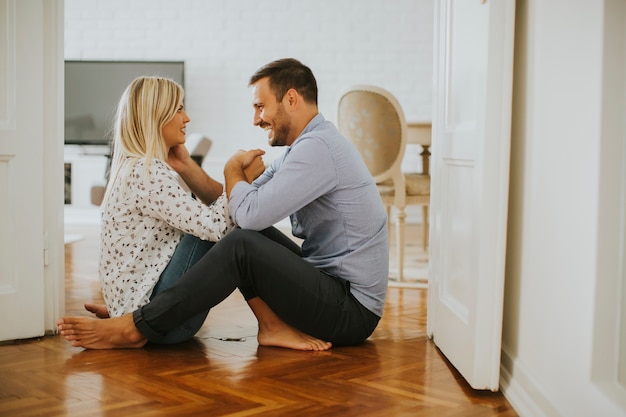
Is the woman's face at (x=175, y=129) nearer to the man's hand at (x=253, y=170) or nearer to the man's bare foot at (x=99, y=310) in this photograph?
the man's hand at (x=253, y=170)

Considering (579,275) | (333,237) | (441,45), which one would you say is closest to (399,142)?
(441,45)

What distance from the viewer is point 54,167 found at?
7.91 ft

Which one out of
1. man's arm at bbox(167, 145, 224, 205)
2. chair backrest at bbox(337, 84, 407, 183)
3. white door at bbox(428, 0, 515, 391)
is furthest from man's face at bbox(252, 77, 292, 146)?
chair backrest at bbox(337, 84, 407, 183)

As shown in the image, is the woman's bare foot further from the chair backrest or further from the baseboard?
the chair backrest

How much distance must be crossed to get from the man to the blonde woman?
101 millimetres

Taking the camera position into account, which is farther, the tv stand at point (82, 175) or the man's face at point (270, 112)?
the tv stand at point (82, 175)

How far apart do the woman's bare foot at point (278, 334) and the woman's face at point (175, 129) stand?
559 mm

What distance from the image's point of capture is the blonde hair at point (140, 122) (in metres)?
2.27

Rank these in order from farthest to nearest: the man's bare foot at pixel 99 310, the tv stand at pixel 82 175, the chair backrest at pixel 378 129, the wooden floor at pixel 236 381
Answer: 1. the tv stand at pixel 82 175
2. the chair backrest at pixel 378 129
3. the man's bare foot at pixel 99 310
4. the wooden floor at pixel 236 381

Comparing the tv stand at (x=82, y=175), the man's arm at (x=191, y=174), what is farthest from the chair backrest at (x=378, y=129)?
the tv stand at (x=82, y=175)

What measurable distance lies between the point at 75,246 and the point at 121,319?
10.2 ft

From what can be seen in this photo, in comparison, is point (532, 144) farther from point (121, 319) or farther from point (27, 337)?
point (27, 337)

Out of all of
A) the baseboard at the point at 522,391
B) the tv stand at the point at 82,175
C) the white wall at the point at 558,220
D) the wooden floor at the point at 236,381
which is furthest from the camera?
the tv stand at the point at 82,175

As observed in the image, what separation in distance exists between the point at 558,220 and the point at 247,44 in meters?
5.94
